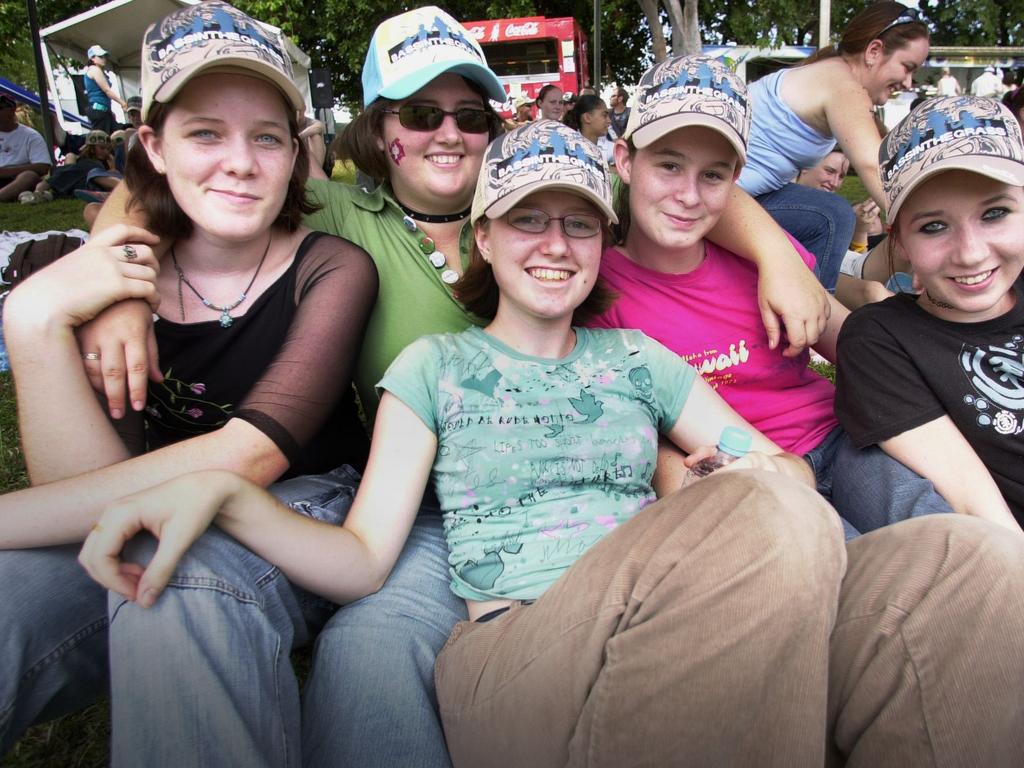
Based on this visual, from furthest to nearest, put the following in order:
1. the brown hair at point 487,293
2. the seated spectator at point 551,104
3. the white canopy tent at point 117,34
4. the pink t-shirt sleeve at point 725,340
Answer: the white canopy tent at point 117,34 → the seated spectator at point 551,104 → the pink t-shirt sleeve at point 725,340 → the brown hair at point 487,293

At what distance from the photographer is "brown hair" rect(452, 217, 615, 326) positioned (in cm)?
233

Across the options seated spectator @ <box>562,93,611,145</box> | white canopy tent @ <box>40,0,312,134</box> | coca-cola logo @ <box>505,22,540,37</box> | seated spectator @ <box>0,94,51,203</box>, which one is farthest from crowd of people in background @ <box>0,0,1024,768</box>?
coca-cola logo @ <box>505,22,540,37</box>

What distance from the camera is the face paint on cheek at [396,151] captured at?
2.53 meters

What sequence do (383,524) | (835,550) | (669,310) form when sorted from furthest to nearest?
(669,310), (383,524), (835,550)

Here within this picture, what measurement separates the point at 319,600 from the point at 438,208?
143 cm

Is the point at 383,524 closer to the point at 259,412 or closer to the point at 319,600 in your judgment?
the point at 319,600

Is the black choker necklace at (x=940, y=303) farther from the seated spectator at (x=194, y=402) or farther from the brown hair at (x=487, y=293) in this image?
the seated spectator at (x=194, y=402)

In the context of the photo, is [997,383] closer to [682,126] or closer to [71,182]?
[682,126]

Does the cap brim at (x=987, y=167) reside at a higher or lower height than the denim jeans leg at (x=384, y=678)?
higher

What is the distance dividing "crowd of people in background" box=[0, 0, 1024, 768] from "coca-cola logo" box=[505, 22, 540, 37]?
24320 millimetres

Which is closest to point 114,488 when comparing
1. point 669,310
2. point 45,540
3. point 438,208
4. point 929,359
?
point 45,540

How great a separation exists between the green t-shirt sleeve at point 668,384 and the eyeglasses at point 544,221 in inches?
16.8

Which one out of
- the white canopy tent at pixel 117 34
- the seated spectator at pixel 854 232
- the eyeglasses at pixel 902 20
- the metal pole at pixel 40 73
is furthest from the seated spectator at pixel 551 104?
the eyeglasses at pixel 902 20

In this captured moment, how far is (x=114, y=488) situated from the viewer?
1.64 metres
